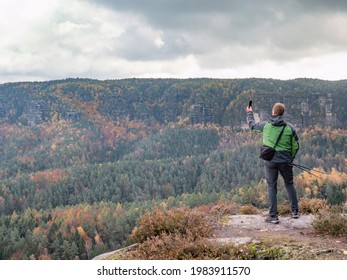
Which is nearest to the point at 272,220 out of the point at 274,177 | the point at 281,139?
the point at 274,177

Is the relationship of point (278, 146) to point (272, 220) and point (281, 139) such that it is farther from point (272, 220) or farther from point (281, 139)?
point (272, 220)

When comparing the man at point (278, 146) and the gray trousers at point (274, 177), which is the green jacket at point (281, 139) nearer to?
the man at point (278, 146)

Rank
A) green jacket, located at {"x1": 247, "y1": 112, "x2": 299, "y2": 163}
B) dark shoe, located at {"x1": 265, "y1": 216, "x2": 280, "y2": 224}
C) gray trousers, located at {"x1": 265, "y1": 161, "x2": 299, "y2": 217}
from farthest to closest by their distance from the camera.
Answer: dark shoe, located at {"x1": 265, "y1": 216, "x2": 280, "y2": 224} < gray trousers, located at {"x1": 265, "y1": 161, "x2": 299, "y2": 217} < green jacket, located at {"x1": 247, "y1": 112, "x2": 299, "y2": 163}

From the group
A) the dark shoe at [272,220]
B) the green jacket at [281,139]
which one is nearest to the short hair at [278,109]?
the green jacket at [281,139]

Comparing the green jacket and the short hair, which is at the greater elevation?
the short hair

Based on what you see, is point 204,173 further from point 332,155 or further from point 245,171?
point 332,155

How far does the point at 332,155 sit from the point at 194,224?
165679 millimetres

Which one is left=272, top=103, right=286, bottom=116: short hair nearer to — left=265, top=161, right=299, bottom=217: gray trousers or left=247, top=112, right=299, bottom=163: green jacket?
left=247, top=112, right=299, bottom=163: green jacket

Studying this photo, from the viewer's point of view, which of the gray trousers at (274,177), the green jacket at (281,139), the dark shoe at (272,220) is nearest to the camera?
the green jacket at (281,139)

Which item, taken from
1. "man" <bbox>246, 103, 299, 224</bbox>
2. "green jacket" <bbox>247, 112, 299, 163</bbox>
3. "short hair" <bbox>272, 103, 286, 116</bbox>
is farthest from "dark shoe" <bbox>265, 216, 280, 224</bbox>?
"short hair" <bbox>272, 103, 286, 116</bbox>

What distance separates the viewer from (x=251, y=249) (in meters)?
9.47

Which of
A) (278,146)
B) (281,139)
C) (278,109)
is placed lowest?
(278,146)

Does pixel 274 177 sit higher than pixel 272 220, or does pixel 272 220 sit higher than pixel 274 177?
pixel 274 177

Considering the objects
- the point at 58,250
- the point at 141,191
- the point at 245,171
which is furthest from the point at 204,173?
the point at 58,250
